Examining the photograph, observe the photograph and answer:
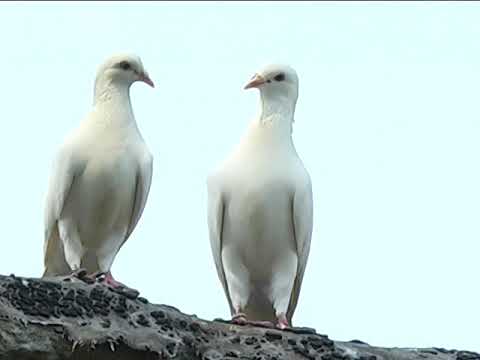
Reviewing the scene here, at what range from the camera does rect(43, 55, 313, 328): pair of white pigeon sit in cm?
1338

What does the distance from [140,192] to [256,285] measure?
4.50 ft

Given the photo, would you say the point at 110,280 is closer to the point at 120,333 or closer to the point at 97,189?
the point at 97,189

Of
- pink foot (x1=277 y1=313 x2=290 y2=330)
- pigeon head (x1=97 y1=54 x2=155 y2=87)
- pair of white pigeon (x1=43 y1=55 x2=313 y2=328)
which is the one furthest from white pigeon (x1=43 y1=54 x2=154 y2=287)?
pink foot (x1=277 y1=313 x2=290 y2=330)

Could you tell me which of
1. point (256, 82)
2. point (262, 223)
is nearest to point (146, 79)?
point (256, 82)

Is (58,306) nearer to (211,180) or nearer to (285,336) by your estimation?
(285,336)

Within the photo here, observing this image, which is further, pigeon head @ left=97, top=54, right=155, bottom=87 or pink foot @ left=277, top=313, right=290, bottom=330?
pigeon head @ left=97, top=54, right=155, bottom=87

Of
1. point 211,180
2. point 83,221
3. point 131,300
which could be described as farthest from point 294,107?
A: point 131,300

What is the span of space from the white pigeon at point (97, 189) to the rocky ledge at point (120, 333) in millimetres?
2259

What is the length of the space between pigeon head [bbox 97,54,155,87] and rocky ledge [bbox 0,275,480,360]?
3283mm

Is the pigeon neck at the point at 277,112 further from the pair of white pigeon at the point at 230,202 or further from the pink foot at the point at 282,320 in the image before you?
the pink foot at the point at 282,320

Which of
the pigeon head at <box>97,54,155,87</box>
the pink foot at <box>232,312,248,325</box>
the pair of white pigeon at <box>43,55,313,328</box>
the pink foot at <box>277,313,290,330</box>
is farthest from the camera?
the pigeon head at <box>97,54,155,87</box>

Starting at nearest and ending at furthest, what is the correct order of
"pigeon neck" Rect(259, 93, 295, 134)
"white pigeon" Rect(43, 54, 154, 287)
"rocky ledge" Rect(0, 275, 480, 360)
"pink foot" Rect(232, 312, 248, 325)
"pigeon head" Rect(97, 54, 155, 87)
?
"rocky ledge" Rect(0, 275, 480, 360)
"pink foot" Rect(232, 312, 248, 325)
"white pigeon" Rect(43, 54, 154, 287)
"pigeon neck" Rect(259, 93, 295, 134)
"pigeon head" Rect(97, 54, 155, 87)

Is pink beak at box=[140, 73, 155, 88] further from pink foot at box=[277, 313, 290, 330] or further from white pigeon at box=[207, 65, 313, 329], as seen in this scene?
pink foot at box=[277, 313, 290, 330]

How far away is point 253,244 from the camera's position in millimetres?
13445
